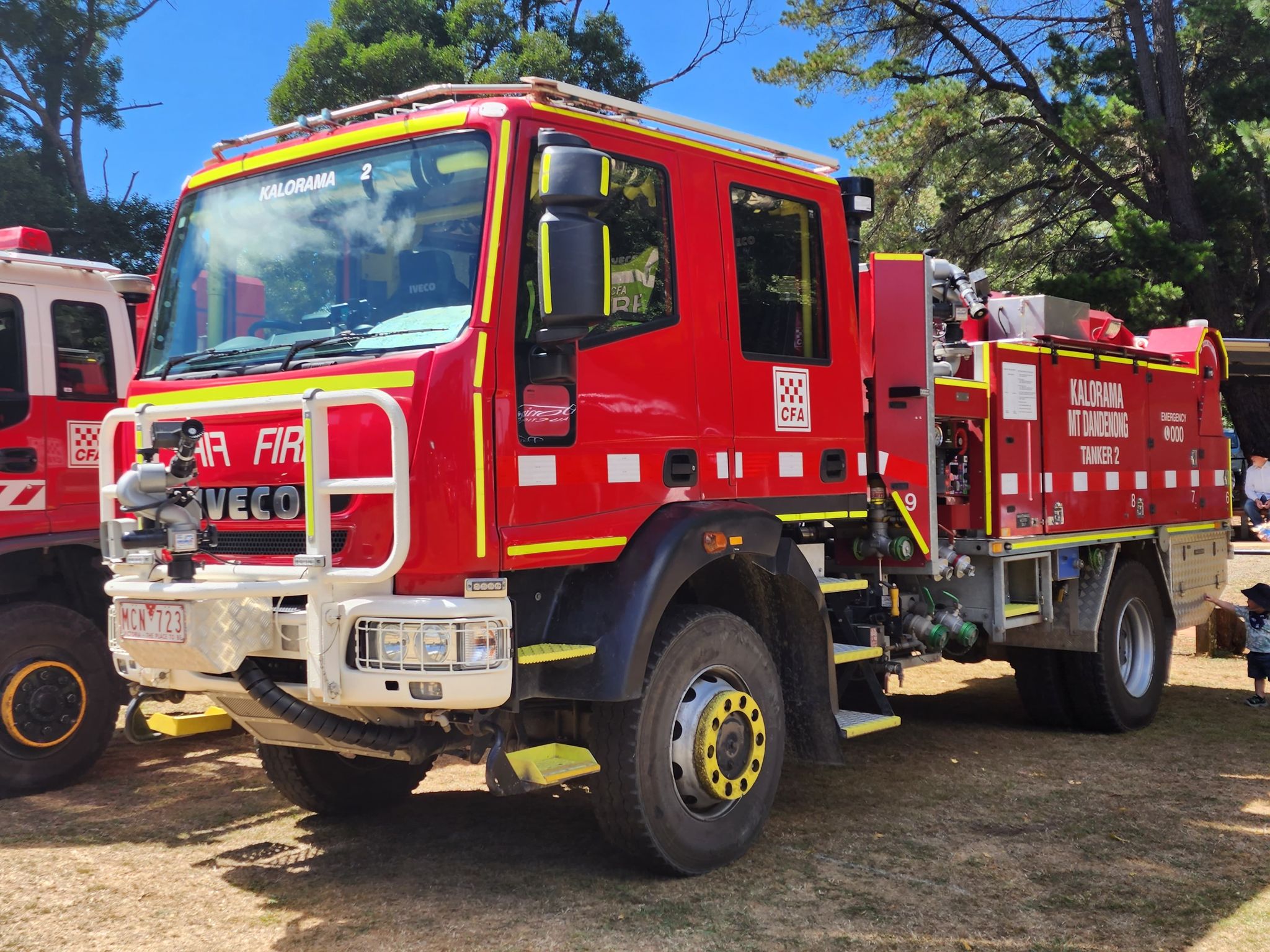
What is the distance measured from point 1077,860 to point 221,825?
3845mm

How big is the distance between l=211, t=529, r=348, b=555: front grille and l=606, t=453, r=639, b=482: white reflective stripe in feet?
3.33

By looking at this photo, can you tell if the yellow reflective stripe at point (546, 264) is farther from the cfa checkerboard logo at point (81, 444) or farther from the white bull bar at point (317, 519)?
the cfa checkerboard logo at point (81, 444)

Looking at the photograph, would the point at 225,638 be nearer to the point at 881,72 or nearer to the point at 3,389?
the point at 3,389

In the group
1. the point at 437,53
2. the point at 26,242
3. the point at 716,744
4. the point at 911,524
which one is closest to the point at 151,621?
the point at 716,744

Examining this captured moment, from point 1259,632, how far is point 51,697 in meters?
7.66

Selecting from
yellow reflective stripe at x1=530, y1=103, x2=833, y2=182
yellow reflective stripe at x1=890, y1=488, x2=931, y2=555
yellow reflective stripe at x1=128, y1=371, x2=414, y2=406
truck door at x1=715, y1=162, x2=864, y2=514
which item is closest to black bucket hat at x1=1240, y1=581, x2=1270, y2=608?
yellow reflective stripe at x1=890, y1=488, x2=931, y2=555

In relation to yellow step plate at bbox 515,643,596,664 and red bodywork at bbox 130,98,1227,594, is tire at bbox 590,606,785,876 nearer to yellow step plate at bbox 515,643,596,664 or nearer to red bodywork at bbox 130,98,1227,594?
yellow step plate at bbox 515,643,596,664

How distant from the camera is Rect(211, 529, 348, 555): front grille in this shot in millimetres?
Answer: 4227

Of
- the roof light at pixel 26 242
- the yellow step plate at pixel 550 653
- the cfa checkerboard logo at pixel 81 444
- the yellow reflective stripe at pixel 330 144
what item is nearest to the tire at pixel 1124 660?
the yellow step plate at pixel 550 653

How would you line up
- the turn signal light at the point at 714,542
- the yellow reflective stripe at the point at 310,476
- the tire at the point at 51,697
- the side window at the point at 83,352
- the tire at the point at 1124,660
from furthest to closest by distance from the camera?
1. the tire at the point at 1124,660
2. the side window at the point at 83,352
3. the tire at the point at 51,697
4. the turn signal light at the point at 714,542
5. the yellow reflective stripe at the point at 310,476

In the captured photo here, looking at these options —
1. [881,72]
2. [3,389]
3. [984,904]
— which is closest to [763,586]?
[984,904]

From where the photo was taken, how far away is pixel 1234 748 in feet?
24.2

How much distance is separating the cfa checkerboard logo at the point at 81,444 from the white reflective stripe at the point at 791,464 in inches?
147

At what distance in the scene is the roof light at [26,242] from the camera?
23.2 ft
